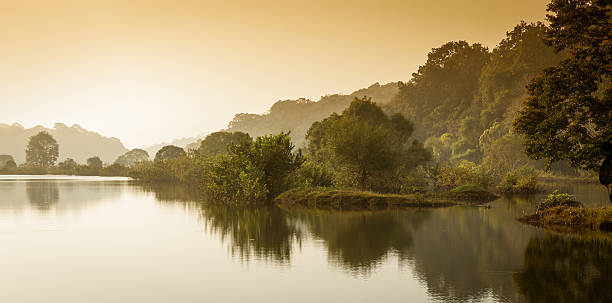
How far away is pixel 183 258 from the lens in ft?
57.9

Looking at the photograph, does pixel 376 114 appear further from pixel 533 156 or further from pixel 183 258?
pixel 183 258

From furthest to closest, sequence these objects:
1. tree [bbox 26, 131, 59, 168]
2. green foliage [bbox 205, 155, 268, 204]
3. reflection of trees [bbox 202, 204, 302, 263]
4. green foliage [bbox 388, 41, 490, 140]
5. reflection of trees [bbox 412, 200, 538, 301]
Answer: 1. tree [bbox 26, 131, 59, 168]
2. green foliage [bbox 388, 41, 490, 140]
3. green foliage [bbox 205, 155, 268, 204]
4. reflection of trees [bbox 202, 204, 302, 263]
5. reflection of trees [bbox 412, 200, 538, 301]

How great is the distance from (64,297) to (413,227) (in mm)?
16192

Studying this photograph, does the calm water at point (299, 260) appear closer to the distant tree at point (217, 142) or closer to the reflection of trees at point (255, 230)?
the reflection of trees at point (255, 230)

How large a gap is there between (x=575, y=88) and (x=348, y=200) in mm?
16551

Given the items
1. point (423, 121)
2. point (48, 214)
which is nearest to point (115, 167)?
point (423, 121)

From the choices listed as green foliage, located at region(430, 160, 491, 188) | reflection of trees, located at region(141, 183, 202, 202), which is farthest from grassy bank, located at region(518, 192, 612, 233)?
reflection of trees, located at region(141, 183, 202, 202)

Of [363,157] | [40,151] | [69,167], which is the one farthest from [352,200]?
[40,151]

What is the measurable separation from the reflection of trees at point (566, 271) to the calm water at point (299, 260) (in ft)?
0.11

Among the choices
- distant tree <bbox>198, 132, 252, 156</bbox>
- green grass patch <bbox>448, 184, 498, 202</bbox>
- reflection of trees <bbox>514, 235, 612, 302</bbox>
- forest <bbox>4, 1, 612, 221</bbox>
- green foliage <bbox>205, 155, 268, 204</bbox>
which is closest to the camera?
reflection of trees <bbox>514, 235, 612, 302</bbox>

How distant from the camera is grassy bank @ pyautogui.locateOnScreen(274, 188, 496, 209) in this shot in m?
35.5

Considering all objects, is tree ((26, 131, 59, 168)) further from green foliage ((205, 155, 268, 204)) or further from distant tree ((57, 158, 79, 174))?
green foliage ((205, 155, 268, 204))

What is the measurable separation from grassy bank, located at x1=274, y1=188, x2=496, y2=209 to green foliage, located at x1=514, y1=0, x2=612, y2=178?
38.3 feet

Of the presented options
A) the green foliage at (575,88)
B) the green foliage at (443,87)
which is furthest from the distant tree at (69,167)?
the green foliage at (575,88)
